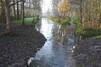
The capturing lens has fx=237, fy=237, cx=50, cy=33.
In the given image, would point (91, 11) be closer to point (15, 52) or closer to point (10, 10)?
point (10, 10)

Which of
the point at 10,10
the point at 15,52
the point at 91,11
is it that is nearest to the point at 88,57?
the point at 15,52

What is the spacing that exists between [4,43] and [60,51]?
6873 millimetres

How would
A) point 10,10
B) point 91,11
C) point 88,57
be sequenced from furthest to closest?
point 10,10 < point 91,11 < point 88,57

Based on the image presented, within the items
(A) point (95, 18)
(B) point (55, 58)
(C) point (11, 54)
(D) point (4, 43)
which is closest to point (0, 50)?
(C) point (11, 54)

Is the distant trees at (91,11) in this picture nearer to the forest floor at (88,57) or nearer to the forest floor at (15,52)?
the forest floor at (88,57)

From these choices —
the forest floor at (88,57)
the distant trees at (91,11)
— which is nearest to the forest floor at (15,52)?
the forest floor at (88,57)

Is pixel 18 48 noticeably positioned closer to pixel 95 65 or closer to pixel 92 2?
pixel 95 65

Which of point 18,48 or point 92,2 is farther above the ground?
point 92,2

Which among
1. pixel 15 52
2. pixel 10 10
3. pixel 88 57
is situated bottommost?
pixel 88 57

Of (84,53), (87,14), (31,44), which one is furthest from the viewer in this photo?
(87,14)

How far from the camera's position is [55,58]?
2425cm

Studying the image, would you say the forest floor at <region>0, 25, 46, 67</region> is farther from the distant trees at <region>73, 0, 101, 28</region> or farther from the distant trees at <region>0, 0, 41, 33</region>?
the distant trees at <region>73, 0, 101, 28</region>

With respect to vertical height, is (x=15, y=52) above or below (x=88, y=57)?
above

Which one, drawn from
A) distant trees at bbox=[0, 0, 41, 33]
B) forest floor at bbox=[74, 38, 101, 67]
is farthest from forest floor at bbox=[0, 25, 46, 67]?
forest floor at bbox=[74, 38, 101, 67]
